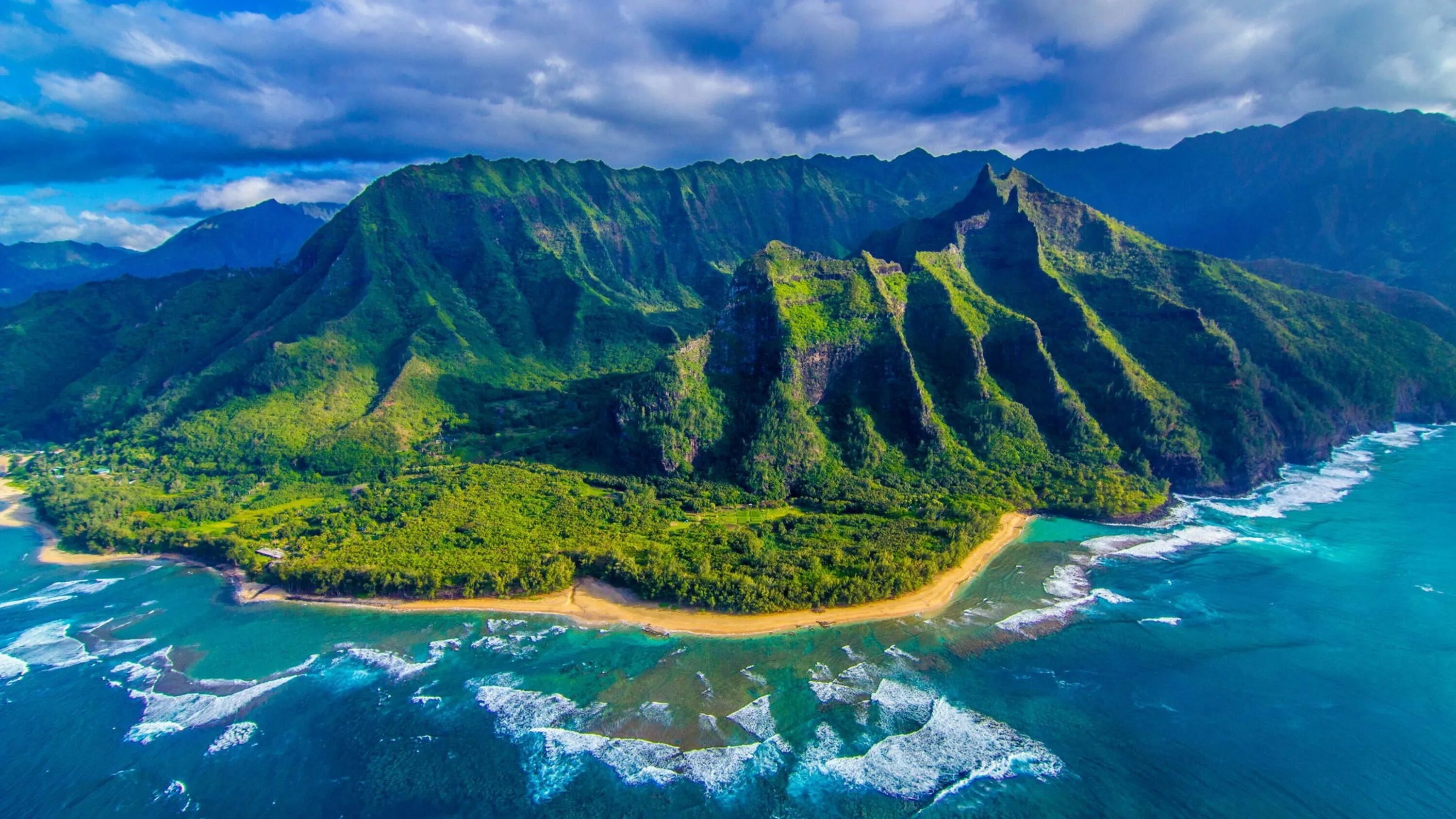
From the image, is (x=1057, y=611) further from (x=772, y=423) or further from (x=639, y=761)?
(x=772, y=423)

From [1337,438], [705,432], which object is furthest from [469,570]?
[1337,438]

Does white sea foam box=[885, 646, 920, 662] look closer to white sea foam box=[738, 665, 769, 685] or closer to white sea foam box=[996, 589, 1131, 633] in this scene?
white sea foam box=[996, 589, 1131, 633]

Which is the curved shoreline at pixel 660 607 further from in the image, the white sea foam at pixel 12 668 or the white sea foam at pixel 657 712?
the white sea foam at pixel 12 668

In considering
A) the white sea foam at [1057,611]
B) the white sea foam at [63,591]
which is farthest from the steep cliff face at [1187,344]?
the white sea foam at [63,591]

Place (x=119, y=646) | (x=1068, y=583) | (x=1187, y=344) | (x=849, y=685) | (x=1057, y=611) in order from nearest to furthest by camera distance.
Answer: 1. (x=849, y=685)
2. (x=119, y=646)
3. (x=1057, y=611)
4. (x=1068, y=583)
5. (x=1187, y=344)

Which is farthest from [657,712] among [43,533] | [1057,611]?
[43,533]
